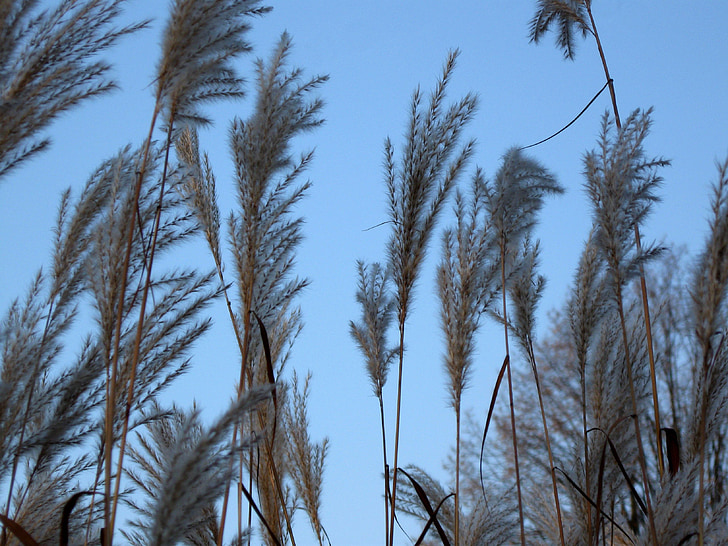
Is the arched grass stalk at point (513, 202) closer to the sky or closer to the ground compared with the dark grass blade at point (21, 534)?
closer to the sky

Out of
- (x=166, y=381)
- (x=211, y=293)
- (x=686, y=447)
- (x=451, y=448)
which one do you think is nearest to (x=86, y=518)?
(x=166, y=381)

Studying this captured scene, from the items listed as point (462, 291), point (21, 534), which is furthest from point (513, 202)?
point (21, 534)

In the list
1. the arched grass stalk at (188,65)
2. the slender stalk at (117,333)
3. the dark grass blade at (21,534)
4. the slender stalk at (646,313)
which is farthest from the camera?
the slender stalk at (646,313)

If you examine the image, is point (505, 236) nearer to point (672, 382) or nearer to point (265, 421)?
Result: point (265, 421)

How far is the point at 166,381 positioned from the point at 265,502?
82cm

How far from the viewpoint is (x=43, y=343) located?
7.43 feet

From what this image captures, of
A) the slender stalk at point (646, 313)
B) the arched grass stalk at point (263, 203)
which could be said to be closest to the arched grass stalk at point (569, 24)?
the slender stalk at point (646, 313)

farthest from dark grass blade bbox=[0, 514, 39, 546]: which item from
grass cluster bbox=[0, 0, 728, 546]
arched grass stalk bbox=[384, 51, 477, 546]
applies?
arched grass stalk bbox=[384, 51, 477, 546]

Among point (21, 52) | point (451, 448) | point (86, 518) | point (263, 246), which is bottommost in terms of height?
point (86, 518)

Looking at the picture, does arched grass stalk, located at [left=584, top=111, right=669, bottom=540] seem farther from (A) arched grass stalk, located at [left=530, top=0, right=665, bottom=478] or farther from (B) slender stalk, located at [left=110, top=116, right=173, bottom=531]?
(B) slender stalk, located at [left=110, top=116, right=173, bottom=531]

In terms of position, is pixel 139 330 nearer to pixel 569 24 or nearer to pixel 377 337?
pixel 377 337

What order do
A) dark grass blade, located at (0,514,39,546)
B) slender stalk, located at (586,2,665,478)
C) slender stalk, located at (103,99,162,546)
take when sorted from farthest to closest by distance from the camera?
slender stalk, located at (586,2,665,478), slender stalk, located at (103,99,162,546), dark grass blade, located at (0,514,39,546)

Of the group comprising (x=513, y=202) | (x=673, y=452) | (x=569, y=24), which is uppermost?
(x=569, y=24)

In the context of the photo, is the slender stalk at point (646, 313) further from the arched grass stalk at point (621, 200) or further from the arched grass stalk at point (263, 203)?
the arched grass stalk at point (263, 203)
